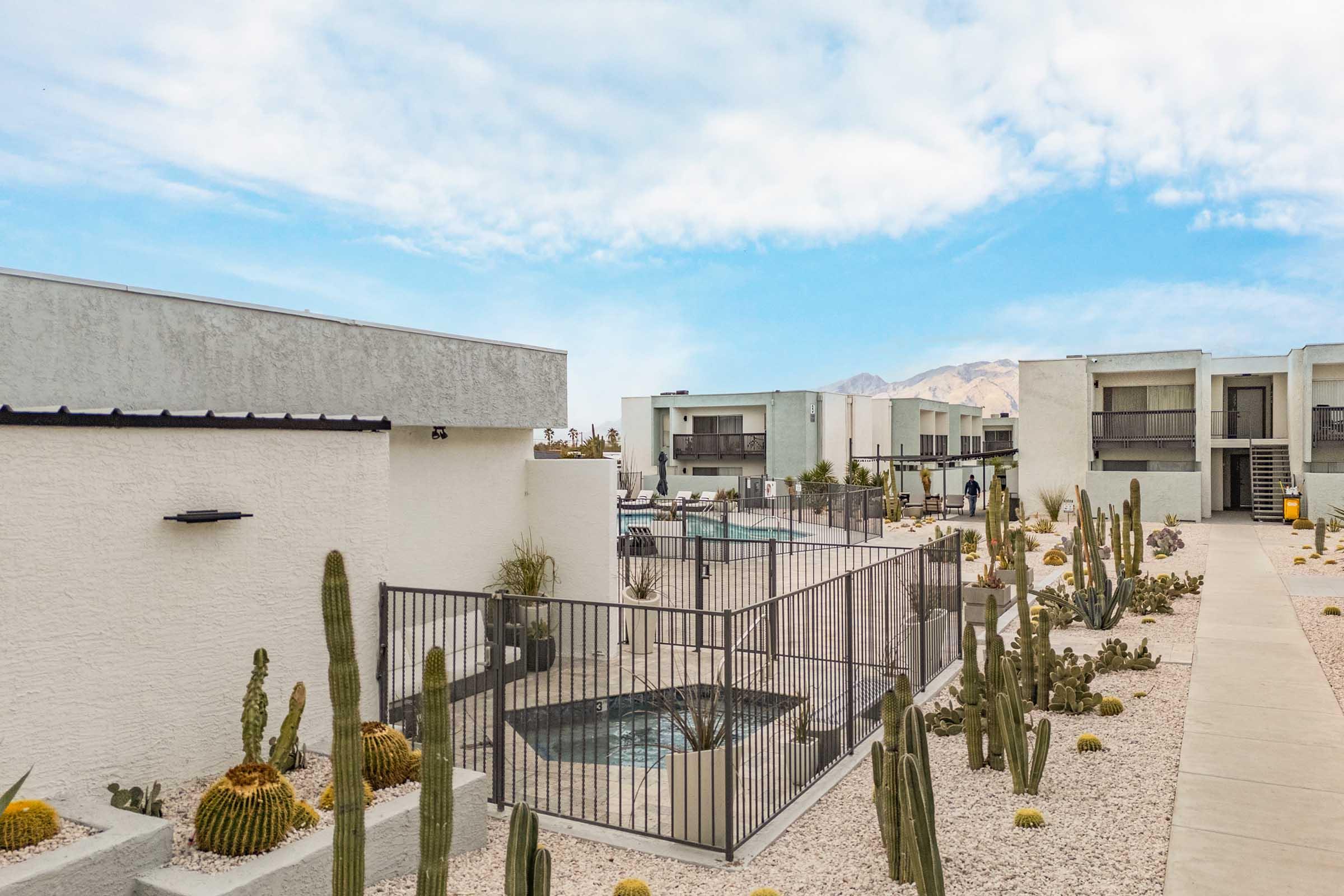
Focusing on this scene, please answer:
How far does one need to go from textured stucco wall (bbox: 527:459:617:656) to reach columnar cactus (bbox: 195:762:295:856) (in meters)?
7.09

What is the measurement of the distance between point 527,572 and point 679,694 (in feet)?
10.8

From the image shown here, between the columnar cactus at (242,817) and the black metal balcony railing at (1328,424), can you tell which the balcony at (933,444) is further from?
the columnar cactus at (242,817)

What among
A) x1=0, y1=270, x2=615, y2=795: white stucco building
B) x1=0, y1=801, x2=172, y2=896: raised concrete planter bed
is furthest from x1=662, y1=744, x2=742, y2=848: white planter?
x1=0, y1=801, x2=172, y2=896: raised concrete planter bed

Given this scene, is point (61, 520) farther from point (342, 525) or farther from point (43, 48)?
point (43, 48)

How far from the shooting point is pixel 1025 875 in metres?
5.42

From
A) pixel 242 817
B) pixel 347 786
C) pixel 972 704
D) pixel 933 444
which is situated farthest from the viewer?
pixel 933 444

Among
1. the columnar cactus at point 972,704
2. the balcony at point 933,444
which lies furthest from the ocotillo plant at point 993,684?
the balcony at point 933,444

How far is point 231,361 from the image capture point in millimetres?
8953

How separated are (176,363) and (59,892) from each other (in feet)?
18.0

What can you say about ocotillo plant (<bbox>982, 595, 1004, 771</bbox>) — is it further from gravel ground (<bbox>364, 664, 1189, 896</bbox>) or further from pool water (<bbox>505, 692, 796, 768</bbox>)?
pool water (<bbox>505, 692, 796, 768</bbox>)

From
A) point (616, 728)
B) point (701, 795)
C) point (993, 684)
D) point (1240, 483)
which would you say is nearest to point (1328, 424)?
point (1240, 483)

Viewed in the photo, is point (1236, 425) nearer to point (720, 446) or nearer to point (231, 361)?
point (720, 446)

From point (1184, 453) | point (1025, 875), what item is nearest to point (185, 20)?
point (1025, 875)

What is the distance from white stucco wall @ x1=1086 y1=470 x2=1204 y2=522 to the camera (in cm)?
3172
